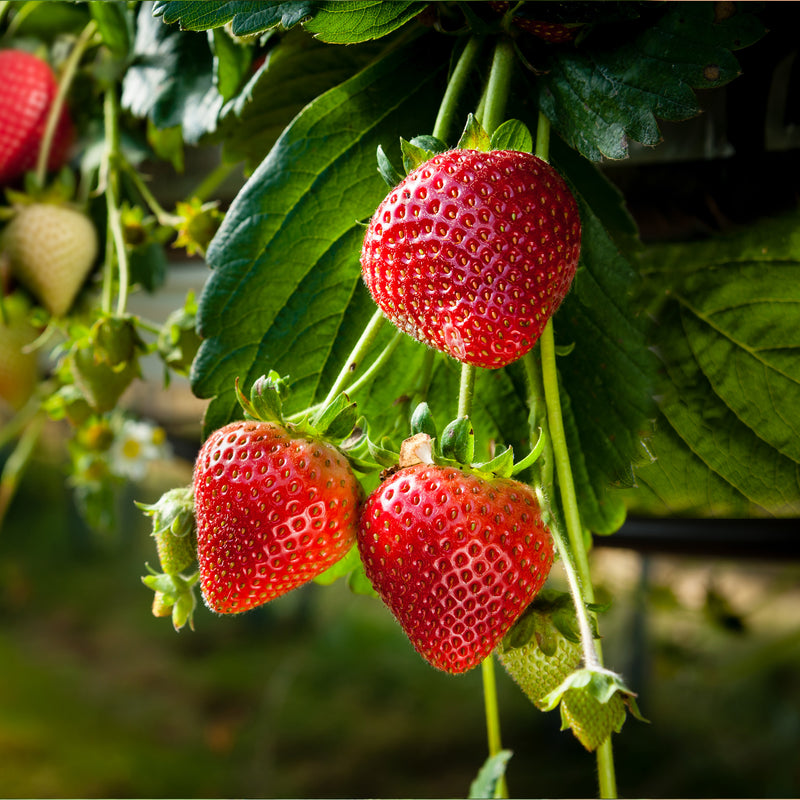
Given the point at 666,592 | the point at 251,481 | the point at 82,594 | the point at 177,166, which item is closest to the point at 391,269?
the point at 251,481

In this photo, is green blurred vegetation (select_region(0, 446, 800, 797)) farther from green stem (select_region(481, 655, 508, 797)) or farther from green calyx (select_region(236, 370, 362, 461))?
green calyx (select_region(236, 370, 362, 461))

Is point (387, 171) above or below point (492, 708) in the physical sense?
above

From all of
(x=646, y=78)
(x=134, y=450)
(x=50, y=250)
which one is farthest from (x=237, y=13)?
(x=134, y=450)

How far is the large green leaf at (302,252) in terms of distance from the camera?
0.96 ft

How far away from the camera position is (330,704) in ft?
4.85

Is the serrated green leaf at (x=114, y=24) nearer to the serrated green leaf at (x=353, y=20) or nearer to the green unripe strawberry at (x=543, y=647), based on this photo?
the serrated green leaf at (x=353, y=20)

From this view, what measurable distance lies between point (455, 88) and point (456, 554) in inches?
5.4

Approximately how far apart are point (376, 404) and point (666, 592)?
0.69 metres

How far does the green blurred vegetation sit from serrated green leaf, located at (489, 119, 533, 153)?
2.66 feet

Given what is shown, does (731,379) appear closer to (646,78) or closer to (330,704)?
(646,78)

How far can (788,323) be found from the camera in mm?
312

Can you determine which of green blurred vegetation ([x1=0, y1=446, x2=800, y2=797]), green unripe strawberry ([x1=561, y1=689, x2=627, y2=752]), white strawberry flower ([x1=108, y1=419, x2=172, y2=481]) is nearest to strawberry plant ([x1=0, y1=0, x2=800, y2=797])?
green unripe strawberry ([x1=561, y1=689, x2=627, y2=752])

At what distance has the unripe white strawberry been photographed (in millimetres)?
449

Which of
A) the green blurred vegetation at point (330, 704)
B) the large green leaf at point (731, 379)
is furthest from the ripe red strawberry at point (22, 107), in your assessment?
the green blurred vegetation at point (330, 704)
